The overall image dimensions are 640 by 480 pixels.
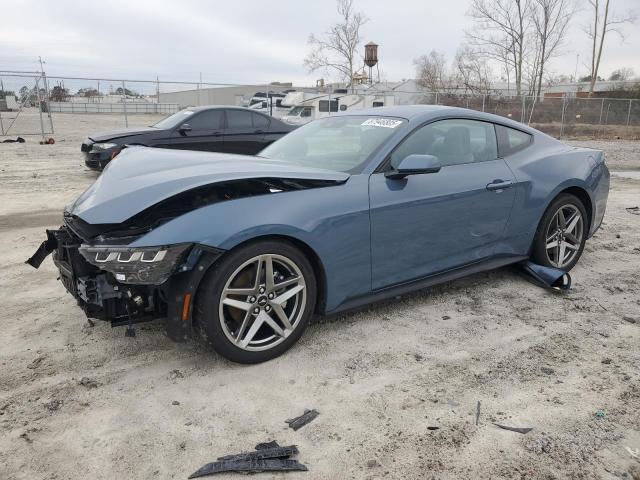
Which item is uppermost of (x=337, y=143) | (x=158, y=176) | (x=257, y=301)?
(x=337, y=143)

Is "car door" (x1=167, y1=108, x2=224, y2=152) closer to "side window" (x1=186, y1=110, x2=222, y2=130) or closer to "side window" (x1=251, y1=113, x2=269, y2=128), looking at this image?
"side window" (x1=186, y1=110, x2=222, y2=130)

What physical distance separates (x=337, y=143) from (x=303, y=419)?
2.08m

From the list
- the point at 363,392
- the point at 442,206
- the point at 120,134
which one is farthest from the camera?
the point at 120,134

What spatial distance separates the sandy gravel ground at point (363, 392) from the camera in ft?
7.45

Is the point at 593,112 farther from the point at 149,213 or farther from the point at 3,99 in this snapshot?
the point at 149,213

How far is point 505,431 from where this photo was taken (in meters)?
2.46

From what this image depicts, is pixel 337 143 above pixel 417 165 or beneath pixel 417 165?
above

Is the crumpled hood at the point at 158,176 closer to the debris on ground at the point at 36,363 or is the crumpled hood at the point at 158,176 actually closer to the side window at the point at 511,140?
the debris on ground at the point at 36,363

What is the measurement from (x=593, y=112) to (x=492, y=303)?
28.9 meters

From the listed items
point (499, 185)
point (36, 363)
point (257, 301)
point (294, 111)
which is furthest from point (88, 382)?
point (294, 111)

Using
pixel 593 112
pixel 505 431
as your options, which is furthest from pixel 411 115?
pixel 593 112

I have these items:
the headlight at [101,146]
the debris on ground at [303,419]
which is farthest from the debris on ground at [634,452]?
the headlight at [101,146]

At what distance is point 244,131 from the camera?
1027 cm

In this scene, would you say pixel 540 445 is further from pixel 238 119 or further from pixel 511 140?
pixel 238 119
